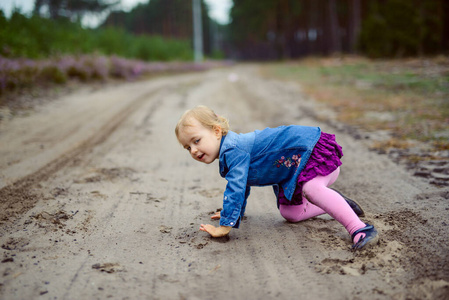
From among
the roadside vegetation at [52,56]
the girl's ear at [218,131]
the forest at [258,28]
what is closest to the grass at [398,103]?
the girl's ear at [218,131]

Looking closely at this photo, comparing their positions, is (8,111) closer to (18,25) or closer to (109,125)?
(109,125)

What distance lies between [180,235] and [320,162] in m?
1.02

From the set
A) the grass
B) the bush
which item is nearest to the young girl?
the grass

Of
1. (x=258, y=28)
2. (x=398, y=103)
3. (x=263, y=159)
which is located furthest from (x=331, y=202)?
(x=258, y=28)

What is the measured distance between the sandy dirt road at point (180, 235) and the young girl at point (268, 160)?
221mm

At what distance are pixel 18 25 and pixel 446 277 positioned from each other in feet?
38.7

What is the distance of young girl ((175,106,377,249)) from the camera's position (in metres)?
2.25

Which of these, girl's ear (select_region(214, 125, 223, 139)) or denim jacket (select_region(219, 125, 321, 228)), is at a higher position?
girl's ear (select_region(214, 125, 223, 139))

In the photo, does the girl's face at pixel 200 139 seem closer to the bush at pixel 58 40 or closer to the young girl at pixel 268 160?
the young girl at pixel 268 160

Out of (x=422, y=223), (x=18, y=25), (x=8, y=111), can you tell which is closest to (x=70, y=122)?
(x=8, y=111)

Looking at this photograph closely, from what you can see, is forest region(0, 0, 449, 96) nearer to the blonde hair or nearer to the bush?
the bush

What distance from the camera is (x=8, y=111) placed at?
249 inches

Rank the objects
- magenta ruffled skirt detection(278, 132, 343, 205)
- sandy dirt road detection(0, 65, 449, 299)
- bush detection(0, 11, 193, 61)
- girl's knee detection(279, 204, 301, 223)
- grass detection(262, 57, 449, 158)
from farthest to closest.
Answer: bush detection(0, 11, 193, 61)
grass detection(262, 57, 449, 158)
girl's knee detection(279, 204, 301, 223)
magenta ruffled skirt detection(278, 132, 343, 205)
sandy dirt road detection(0, 65, 449, 299)

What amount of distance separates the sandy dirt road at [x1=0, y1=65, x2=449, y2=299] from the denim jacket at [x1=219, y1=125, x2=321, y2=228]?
1.07 ft
